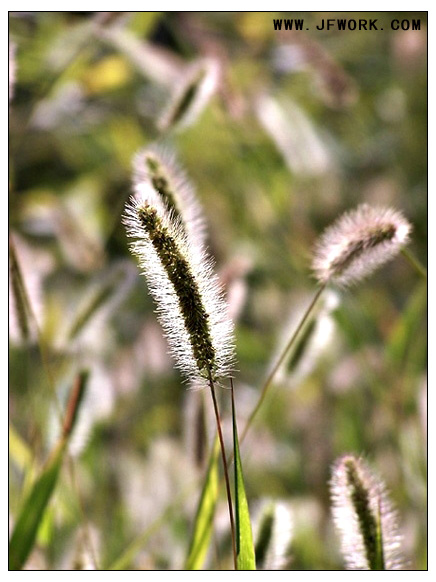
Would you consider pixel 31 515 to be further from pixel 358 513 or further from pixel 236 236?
pixel 236 236

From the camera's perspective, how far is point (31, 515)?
2.17ft

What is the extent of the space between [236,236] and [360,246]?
952 mm

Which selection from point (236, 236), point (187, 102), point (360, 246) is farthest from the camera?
point (236, 236)

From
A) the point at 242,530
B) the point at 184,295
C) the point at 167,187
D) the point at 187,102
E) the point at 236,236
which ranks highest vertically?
the point at 236,236

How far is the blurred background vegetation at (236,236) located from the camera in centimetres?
103

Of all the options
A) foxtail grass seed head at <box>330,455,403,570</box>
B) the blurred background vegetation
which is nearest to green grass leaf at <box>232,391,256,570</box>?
foxtail grass seed head at <box>330,455,403,570</box>

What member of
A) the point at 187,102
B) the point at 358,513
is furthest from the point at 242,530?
the point at 187,102

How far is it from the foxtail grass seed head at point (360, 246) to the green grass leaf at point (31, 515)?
298 mm

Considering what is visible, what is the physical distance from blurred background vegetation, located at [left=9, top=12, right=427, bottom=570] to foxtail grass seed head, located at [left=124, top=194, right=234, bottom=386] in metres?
0.39

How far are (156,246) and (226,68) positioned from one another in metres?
1.19

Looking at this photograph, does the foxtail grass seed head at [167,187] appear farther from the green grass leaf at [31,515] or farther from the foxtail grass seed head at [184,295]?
the green grass leaf at [31,515]

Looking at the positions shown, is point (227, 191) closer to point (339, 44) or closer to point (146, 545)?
point (339, 44)

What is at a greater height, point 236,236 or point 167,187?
point 236,236
